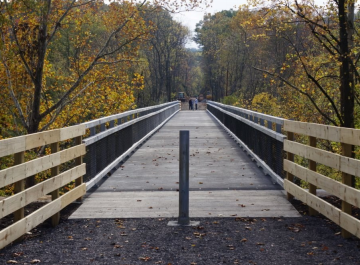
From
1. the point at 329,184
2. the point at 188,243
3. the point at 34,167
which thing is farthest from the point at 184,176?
the point at 34,167

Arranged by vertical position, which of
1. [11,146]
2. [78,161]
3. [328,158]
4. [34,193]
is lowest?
[34,193]

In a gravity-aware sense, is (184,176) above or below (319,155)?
below

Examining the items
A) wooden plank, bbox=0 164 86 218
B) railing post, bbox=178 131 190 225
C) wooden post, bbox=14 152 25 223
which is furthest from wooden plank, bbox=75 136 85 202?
wooden post, bbox=14 152 25 223

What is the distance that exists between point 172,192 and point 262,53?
1841 inches

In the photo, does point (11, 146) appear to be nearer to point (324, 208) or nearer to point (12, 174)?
point (12, 174)

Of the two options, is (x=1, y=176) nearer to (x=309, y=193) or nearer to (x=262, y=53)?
(x=309, y=193)

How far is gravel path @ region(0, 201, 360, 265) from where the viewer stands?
5.24 metres

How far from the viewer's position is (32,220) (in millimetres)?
5820

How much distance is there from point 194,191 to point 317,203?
282cm

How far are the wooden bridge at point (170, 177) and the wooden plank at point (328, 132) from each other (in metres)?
0.01

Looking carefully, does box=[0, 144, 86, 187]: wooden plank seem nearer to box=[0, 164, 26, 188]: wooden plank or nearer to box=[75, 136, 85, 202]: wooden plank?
box=[0, 164, 26, 188]: wooden plank

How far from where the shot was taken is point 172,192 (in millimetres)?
8938

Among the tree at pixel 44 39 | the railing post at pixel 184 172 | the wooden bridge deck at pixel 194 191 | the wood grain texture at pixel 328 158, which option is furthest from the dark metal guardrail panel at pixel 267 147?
the tree at pixel 44 39

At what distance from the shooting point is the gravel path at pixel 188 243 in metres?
5.24
